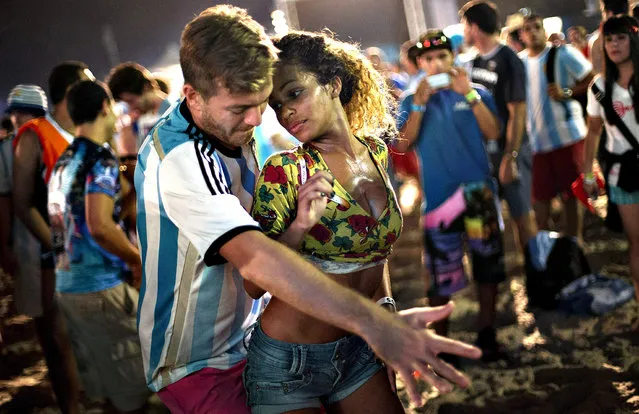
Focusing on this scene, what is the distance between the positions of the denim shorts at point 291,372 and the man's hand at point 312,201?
0.40 m

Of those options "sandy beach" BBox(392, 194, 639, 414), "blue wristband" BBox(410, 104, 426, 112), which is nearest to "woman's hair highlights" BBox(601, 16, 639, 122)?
"blue wristband" BBox(410, 104, 426, 112)

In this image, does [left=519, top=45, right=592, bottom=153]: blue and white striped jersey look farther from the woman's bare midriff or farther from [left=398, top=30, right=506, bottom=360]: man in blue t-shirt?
the woman's bare midriff

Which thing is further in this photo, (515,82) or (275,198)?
(515,82)

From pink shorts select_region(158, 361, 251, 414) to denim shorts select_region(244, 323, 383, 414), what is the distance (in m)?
0.04

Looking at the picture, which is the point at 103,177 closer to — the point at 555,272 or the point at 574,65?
the point at 555,272

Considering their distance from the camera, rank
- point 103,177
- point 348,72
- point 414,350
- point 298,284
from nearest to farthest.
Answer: point 414,350, point 298,284, point 348,72, point 103,177

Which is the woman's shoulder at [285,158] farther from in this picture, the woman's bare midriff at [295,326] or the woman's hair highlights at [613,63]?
the woman's hair highlights at [613,63]

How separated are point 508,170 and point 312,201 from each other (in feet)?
12.8

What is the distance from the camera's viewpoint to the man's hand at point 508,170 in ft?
18.1

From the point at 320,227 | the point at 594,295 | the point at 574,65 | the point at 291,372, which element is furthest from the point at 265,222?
the point at 574,65

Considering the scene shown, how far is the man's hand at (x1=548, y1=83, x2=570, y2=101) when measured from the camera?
631 centimetres

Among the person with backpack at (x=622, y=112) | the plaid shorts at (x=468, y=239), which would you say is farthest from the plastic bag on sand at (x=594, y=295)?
the plaid shorts at (x=468, y=239)

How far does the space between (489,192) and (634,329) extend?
136cm

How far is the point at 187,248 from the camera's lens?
2.01 metres
